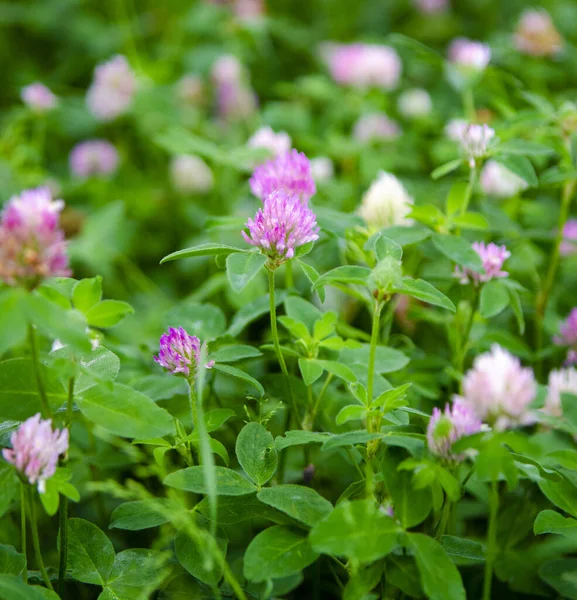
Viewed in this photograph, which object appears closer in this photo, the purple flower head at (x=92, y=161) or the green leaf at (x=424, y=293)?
→ the green leaf at (x=424, y=293)

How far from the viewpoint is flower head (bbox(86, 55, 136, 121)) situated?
2.49m

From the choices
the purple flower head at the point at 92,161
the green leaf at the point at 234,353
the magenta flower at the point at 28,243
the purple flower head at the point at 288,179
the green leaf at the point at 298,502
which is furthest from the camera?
the purple flower head at the point at 92,161

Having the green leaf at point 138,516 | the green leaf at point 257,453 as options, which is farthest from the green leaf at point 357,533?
the green leaf at point 138,516

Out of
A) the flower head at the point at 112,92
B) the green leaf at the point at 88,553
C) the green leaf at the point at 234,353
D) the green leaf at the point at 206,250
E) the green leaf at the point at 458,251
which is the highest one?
the green leaf at the point at 206,250

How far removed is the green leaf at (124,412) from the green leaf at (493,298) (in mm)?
540

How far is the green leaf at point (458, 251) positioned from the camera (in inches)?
42.9

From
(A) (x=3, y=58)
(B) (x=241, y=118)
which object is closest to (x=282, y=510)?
(B) (x=241, y=118)

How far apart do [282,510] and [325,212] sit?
0.56 metres

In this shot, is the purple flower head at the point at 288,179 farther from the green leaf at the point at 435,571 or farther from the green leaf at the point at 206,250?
the green leaf at the point at 435,571

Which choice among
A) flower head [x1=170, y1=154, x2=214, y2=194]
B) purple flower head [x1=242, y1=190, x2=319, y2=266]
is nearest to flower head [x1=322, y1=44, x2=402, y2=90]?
flower head [x1=170, y1=154, x2=214, y2=194]

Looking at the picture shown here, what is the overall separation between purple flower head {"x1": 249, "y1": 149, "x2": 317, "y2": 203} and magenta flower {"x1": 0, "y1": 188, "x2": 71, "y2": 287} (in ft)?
1.45

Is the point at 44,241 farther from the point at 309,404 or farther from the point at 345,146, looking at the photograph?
the point at 345,146

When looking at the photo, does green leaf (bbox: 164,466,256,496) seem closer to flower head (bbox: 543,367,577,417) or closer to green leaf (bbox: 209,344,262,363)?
green leaf (bbox: 209,344,262,363)

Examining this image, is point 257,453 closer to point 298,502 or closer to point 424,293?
point 298,502
